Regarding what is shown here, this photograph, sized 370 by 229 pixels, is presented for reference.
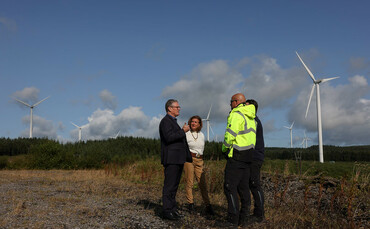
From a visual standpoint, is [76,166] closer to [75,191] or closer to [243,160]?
[75,191]

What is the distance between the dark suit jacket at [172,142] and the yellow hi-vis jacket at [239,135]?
0.95 meters

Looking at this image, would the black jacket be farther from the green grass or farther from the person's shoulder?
the green grass

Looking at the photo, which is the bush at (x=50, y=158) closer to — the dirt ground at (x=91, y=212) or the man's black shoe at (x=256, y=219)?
the dirt ground at (x=91, y=212)

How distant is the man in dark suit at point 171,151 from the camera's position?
20.6 ft

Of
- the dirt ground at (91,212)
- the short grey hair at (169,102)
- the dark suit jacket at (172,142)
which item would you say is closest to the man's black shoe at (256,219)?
the dirt ground at (91,212)

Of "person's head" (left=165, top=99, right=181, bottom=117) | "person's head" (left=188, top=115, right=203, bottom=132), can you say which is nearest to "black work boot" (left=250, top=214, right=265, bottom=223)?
"person's head" (left=188, top=115, right=203, bottom=132)

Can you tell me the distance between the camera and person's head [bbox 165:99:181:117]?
21.4 feet

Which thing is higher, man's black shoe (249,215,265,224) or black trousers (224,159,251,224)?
black trousers (224,159,251,224)

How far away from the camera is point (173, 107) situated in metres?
6.55

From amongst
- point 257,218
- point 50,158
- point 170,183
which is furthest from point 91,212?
point 50,158

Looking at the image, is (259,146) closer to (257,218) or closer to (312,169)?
(257,218)

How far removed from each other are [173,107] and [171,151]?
87 centimetres

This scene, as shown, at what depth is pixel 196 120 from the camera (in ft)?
24.7

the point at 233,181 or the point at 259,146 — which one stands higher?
the point at 259,146
